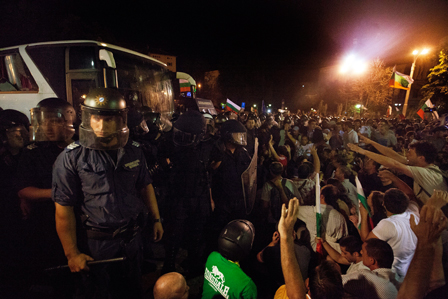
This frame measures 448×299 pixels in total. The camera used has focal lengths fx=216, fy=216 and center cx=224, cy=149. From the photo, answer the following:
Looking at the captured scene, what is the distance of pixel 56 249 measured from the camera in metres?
2.60

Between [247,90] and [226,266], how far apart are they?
56.1 metres

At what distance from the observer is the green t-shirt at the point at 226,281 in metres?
1.87

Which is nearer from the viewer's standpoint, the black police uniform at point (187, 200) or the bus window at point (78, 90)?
the black police uniform at point (187, 200)

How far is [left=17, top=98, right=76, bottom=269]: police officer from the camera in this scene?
7.65 ft

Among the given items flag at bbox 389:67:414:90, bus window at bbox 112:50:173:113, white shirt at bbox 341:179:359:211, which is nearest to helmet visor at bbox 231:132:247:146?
white shirt at bbox 341:179:359:211

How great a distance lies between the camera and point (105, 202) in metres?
2.02

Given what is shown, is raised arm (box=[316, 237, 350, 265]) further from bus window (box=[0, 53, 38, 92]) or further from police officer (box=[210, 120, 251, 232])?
bus window (box=[0, 53, 38, 92])

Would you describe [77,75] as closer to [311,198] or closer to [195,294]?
[195,294]

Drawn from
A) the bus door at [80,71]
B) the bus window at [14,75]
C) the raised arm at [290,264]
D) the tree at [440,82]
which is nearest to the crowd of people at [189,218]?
the raised arm at [290,264]

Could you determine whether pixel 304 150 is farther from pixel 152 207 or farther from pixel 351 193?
pixel 152 207

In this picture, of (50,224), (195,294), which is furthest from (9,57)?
(195,294)

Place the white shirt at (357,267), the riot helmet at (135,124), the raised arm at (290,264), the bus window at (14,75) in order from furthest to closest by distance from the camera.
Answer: the bus window at (14,75) < the riot helmet at (135,124) < the white shirt at (357,267) < the raised arm at (290,264)

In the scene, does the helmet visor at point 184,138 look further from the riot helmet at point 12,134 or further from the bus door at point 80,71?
the bus door at point 80,71

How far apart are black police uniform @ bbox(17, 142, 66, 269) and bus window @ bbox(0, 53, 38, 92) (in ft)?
13.5
